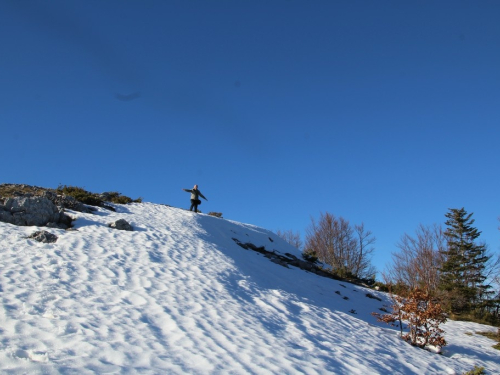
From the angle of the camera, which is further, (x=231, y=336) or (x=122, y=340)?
(x=231, y=336)

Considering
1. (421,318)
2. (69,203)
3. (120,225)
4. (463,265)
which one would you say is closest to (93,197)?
(69,203)

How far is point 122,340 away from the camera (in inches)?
213

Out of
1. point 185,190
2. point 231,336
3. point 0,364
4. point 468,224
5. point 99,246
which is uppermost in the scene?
point 468,224

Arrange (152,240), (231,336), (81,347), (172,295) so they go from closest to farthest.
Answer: (81,347)
(231,336)
(172,295)
(152,240)

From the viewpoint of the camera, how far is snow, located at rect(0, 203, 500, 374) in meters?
5.02

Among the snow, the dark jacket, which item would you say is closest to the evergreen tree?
the snow

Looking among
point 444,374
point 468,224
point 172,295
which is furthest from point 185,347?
point 468,224

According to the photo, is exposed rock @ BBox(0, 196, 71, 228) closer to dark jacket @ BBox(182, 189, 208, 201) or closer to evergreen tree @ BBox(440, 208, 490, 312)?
dark jacket @ BBox(182, 189, 208, 201)

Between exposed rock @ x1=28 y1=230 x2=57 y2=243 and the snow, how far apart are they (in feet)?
0.77

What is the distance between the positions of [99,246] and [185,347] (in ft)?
19.5

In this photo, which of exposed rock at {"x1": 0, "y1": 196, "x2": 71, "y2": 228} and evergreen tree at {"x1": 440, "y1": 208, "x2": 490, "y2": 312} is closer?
exposed rock at {"x1": 0, "y1": 196, "x2": 71, "y2": 228}

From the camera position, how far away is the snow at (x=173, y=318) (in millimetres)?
5023

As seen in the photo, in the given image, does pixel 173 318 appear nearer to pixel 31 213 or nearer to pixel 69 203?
pixel 31 213

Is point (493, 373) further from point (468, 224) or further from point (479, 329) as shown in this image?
point (468, 224)
